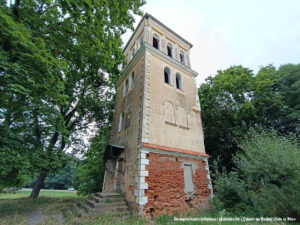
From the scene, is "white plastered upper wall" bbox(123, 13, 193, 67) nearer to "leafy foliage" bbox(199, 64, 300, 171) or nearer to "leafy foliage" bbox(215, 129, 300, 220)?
"leafy foliage" bbox(199, 64, 300, 171)

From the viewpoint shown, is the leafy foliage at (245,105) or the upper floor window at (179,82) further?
the leafy foliage at (245,105)

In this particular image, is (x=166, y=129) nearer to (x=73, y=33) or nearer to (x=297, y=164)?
(x=297, y=164)

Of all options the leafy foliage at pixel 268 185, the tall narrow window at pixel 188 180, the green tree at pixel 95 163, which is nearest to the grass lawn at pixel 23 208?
the green tree at pixel 95 163

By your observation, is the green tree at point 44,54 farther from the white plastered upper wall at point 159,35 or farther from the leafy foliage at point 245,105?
the leafy foliage at point 245,105

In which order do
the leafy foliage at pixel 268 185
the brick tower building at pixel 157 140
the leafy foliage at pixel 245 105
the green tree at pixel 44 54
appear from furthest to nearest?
the leafy foliage at pixel 245 105, the brick tower building at pixel 157 140, the leafy foliage at pixel 268 185, the green tree at pixel 44 54

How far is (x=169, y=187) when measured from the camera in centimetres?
755

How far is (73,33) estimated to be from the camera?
683 centimetres

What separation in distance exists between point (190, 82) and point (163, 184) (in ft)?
27.9

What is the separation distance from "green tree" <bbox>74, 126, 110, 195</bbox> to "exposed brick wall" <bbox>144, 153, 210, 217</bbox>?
8620 mm

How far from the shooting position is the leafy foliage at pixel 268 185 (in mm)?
5750

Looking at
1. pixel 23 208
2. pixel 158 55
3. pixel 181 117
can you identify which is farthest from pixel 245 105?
pixel 23 208

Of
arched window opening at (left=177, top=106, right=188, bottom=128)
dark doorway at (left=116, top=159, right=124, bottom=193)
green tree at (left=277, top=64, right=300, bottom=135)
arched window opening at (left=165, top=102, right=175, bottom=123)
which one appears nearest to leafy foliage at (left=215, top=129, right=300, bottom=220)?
arched window opening at (left=177, top=106, right=188, bottom=128)

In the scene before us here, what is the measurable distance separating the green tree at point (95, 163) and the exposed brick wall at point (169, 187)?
28.3ft

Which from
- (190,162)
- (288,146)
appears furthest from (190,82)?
(288,146)
